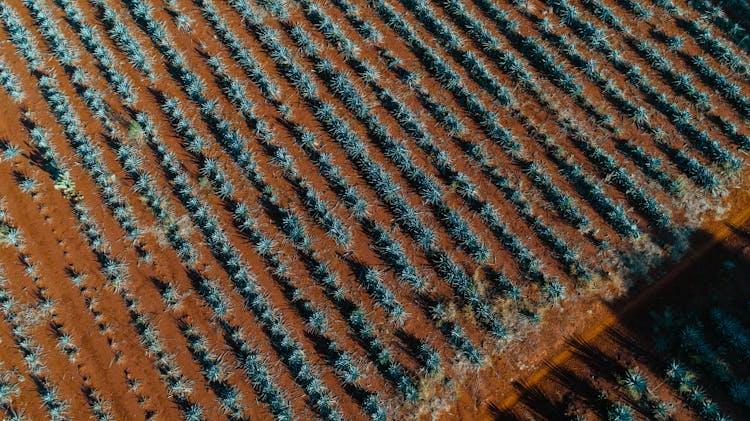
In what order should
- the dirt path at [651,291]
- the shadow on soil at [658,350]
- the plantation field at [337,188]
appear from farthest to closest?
the plantation field at [337,188] → the dirt path at [651,291] → the shadow on soil at [658,350]

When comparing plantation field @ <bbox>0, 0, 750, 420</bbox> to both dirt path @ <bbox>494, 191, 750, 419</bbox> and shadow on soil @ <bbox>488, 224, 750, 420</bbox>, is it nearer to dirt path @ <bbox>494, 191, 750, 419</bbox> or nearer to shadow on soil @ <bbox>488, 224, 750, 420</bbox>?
dirt path @ <bbox>494, 191, 750, 419</bbox>

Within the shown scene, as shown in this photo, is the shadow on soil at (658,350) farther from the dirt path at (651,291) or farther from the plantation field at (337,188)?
the plantation field at (337,188)

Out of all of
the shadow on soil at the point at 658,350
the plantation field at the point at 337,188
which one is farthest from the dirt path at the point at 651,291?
the plantation field at the point at 337,188

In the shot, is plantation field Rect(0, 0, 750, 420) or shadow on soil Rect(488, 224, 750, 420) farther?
plantation field Rect(0, 0, 750, 420)

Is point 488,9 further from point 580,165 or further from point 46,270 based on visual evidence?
point 46,270

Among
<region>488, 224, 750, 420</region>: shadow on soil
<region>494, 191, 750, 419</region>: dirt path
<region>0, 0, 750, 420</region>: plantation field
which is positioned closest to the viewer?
<region>488, 224, 750, 420</region>: shadow on soil

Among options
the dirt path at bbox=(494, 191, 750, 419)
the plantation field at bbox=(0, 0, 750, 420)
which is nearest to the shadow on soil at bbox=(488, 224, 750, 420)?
the dirt path at bbox=(494, 191, 750, 419)
